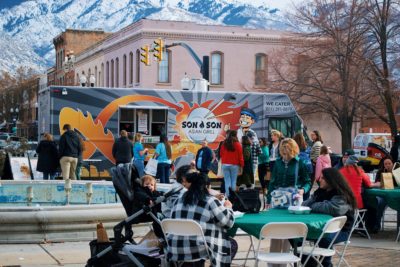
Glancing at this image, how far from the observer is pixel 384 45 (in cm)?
3550

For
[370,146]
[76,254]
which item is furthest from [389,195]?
[370,146]

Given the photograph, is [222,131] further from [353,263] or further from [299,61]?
[299,61]

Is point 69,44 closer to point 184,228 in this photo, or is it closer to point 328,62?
point 328,62

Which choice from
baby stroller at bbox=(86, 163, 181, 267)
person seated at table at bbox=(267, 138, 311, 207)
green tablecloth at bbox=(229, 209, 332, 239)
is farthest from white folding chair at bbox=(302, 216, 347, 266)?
person seated at table at bbox=(267, 138, 311, 207)

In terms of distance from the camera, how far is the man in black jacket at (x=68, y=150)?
19203mm

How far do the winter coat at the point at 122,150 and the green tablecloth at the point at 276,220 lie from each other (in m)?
12.1

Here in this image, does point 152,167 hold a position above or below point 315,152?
below

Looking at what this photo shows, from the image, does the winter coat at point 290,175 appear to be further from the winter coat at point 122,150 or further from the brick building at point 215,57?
the brick building at point 215,57

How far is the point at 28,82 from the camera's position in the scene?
3526 inches

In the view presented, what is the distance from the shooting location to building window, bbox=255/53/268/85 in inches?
1806

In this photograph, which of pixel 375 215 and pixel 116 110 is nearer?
pixel 375 215

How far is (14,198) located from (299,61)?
2752 cm

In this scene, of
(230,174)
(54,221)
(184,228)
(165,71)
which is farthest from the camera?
(165,71)

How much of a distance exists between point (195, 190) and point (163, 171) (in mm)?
13116
